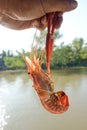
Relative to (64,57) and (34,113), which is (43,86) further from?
(64,57)

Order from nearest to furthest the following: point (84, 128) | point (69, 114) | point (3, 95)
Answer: point (84, 128) < point (69, 114) < point (3, 95)

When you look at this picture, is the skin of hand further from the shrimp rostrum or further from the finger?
the shrimp rostrum

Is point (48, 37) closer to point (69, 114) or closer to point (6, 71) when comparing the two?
point (69, 114)

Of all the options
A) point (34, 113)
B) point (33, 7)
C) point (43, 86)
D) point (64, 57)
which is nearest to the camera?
point (33, 7)

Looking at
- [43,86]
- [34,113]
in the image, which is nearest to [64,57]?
[34,113]

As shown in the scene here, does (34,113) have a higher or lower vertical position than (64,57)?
lower

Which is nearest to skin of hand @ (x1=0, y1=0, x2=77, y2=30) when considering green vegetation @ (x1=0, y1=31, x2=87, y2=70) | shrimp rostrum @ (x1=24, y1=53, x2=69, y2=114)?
shrimp rostrum @ (x1=24, y1=53, x2=69, y2=114)

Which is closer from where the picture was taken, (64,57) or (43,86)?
(43,86)

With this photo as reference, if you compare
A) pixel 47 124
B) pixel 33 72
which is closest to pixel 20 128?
pixel 47 124
